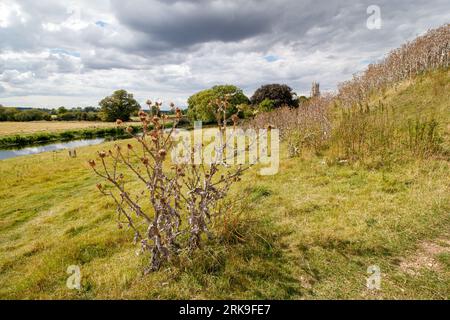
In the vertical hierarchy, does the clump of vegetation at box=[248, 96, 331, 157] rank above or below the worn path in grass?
above

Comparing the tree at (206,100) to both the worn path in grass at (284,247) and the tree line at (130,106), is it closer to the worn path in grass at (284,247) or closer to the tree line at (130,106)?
the tree line at (130,106)

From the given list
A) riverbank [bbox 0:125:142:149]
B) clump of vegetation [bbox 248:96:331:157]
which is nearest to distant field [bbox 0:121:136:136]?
riverbank [bbox 0:125:142:149]

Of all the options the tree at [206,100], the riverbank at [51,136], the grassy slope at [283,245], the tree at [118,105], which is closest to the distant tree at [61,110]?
the tree at [118,105]

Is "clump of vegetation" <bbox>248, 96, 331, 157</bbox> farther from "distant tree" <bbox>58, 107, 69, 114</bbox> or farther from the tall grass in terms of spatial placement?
"distant tree" <bbox>58, 107, 69, 114</bbox>

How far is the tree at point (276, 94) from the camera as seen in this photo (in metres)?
29.9

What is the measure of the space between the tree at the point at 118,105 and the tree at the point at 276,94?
4802 centimetres

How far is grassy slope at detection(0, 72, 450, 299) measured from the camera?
9.92 feet

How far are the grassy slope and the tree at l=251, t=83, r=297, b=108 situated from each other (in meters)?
24.1

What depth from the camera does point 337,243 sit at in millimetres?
3768

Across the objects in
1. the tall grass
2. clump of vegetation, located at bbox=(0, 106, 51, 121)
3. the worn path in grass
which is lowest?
the worn path in grass

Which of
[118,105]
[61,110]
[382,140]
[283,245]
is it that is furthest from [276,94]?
[61,110]

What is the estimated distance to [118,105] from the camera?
70.1m

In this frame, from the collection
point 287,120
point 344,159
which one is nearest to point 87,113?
point 287,120
